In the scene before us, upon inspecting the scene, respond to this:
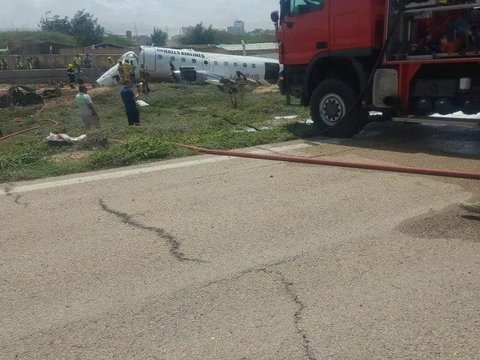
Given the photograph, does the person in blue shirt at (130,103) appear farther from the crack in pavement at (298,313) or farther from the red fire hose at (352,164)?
the crack in pavement at (298,313)

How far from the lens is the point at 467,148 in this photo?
835 cm

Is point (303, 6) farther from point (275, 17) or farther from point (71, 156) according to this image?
point (71, 156)

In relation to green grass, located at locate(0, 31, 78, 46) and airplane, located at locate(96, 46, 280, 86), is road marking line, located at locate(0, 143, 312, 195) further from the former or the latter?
green grass, located at locate(0, 31, 78, 46)

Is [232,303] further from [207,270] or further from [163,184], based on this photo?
[163,184]

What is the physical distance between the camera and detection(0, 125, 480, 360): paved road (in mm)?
3102

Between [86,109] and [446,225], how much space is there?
395 inches

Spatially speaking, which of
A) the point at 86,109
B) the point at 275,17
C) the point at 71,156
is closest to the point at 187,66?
the point at 86,109

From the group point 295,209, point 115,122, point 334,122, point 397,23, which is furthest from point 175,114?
point 295,209

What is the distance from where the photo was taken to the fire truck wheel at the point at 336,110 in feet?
31.5

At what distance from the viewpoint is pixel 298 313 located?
3373 mm

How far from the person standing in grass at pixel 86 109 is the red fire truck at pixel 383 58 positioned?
5.16 metres

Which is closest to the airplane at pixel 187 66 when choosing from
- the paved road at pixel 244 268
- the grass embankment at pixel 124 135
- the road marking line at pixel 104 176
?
the grass embankment at pixel 124 135

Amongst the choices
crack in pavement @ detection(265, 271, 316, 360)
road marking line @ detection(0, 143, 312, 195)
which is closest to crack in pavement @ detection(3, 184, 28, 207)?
road marking line @ detection(0, 143, 312, 195)

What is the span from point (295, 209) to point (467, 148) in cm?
424
